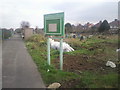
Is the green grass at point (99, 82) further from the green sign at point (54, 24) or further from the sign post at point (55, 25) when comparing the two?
the green sign at point (54, 24)

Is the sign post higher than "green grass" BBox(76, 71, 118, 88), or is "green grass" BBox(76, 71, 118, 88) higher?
the sign post

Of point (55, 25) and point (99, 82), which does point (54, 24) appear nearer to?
point (55, 25)

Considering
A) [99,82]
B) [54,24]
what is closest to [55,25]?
[54,24]

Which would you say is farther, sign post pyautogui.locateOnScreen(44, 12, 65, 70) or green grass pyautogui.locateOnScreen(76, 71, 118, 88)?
sign post pyautogui.locateOnScreen(44, 12, 65, 70)

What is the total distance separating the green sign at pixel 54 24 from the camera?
6387 mm

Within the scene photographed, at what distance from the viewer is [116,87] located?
13.5ft

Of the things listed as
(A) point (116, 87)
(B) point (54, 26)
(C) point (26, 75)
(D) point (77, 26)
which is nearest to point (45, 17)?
(B) point (54, 26)

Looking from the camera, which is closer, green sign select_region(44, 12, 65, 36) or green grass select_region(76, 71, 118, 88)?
green grass select_region(76, 71, 118, 88)

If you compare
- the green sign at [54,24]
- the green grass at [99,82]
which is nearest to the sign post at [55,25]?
the green sign at [54,24]

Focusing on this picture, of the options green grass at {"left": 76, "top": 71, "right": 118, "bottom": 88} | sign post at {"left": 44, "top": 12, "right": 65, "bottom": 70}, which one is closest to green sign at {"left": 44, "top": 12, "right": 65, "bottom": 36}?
sign post at {"left": 44, "top": 12, "right": 65, "bottom": 70}

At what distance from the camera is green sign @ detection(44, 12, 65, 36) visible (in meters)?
6.39

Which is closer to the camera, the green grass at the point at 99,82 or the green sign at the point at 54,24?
the green grass at the point at 99,82

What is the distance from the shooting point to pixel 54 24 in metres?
6.70

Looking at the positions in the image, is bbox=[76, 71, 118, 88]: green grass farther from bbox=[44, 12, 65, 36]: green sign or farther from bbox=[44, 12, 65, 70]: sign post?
bbox=[44, 12, 65, 36]: green sign
